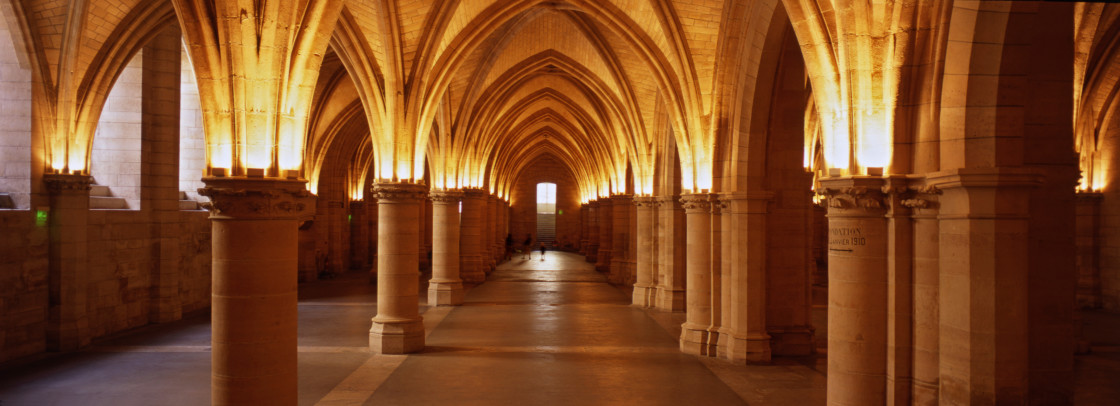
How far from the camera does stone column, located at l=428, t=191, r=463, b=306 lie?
1944cm

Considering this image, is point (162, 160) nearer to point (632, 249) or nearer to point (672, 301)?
point (672, 301)

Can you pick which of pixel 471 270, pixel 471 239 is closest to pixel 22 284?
pixel 471 239

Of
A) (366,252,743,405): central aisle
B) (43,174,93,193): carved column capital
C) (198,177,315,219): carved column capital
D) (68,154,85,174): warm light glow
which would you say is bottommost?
(366,252,743,405): central aisle

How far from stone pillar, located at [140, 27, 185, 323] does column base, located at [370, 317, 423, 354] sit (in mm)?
6858

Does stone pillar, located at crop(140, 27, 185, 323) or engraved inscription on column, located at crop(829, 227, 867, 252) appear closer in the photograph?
engraved inscription on column, located at crop(829, 227, 867, 252)

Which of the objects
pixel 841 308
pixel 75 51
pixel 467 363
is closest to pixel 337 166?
pixel 75 51

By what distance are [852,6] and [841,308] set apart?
3.05 metres

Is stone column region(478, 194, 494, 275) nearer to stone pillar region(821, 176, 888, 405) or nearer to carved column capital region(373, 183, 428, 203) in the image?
carved column capital region(373, 183, 428, 203)

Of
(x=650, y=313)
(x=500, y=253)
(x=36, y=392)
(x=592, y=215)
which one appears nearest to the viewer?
(x=36, y=392)

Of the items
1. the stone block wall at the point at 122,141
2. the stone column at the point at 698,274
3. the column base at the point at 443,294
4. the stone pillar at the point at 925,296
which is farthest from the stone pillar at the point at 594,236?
the stone pillar at the point at 925,296

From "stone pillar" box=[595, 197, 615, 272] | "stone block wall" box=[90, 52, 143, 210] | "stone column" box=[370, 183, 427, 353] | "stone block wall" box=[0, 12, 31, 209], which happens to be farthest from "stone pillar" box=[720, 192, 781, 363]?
"stone pillar" box=[595, 197, 615, 272]

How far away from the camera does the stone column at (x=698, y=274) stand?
13023mm

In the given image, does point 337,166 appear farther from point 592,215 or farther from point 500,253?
point 592,215

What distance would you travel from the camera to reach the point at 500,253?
1528 inches
